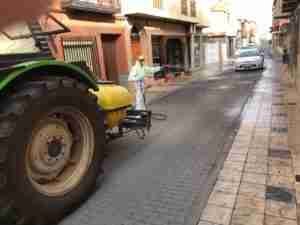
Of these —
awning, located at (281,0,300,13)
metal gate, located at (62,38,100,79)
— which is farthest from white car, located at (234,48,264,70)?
metal gate, located at (62,38,100,79)

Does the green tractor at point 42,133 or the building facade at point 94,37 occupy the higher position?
the building facade at point 94,37

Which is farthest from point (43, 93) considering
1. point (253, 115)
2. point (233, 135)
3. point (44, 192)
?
point (253, 115)

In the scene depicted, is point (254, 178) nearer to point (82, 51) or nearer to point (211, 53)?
point (82, 51)

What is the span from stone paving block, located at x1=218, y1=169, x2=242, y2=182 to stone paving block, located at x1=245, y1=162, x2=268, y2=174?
0.18 meters

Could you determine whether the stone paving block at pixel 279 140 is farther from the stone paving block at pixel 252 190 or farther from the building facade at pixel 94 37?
the building facade at pixel 94 37

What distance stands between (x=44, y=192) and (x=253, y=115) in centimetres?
556

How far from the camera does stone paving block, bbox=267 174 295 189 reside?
3350mm

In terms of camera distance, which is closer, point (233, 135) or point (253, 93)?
point (233, 135)

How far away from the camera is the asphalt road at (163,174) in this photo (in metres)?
2.93

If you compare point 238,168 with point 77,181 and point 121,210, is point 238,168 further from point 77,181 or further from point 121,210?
point 77,181

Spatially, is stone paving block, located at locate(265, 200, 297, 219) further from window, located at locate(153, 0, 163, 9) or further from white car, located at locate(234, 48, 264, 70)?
white car, located at locate(234, 48, 264, 70)

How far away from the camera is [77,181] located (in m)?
2.96

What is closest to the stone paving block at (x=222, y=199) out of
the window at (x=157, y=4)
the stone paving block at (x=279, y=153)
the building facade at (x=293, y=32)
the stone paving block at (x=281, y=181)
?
the stone paving block at (x=281, y=181)

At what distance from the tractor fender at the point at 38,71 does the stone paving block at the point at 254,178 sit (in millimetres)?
2334
